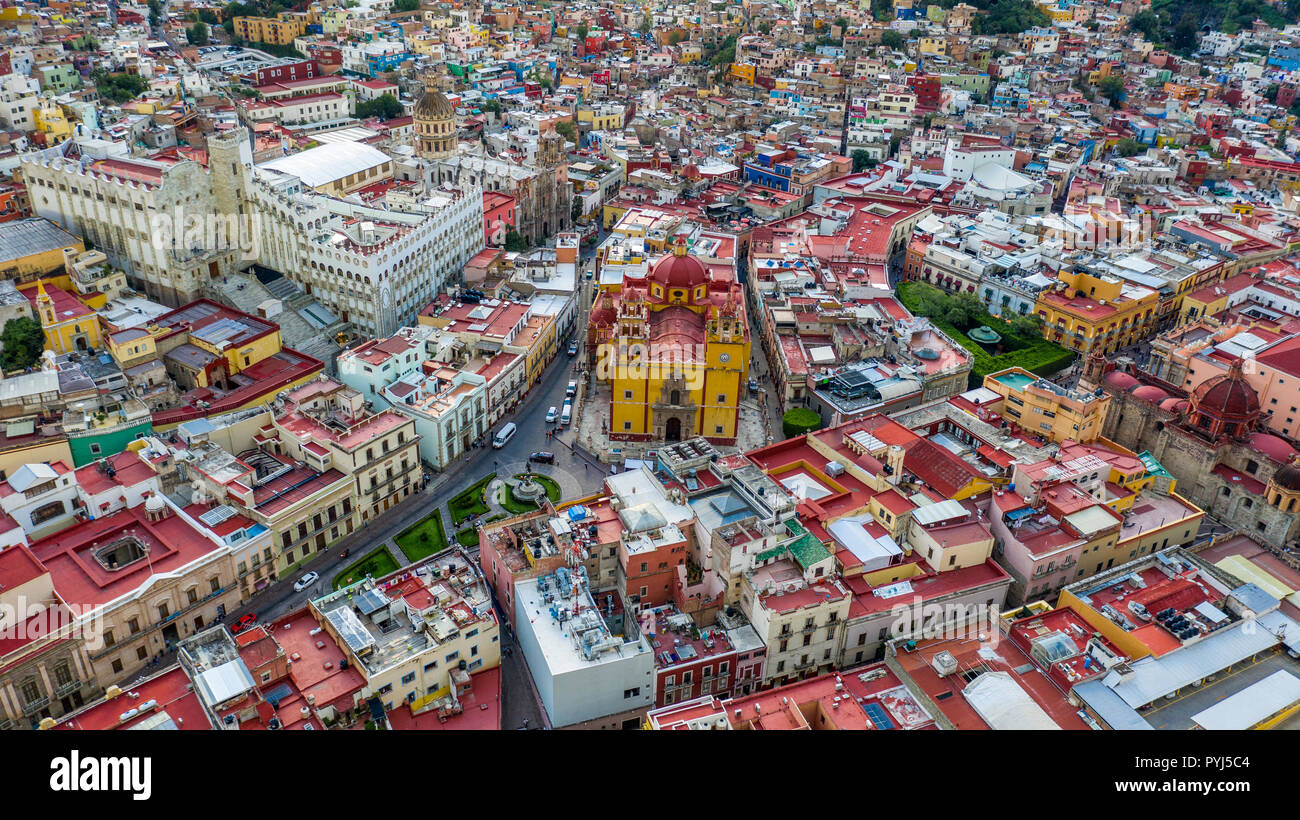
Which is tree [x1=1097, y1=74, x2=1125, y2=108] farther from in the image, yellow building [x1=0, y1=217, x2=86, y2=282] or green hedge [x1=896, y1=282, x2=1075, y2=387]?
yellow building [x1=0, y1=217, x2=86, y2=282]

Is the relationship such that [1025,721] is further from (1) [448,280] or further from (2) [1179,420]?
(1) [448,280]

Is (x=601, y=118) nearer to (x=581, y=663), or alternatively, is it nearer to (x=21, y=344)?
(x=21, y=344)

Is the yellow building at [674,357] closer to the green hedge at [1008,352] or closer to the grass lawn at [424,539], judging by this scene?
the grass lawn at [424,539]

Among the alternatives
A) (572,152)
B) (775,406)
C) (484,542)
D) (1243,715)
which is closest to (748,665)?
(484,542)

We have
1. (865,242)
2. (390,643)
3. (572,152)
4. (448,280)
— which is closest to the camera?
(390,643)

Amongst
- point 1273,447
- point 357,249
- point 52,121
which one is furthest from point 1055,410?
point 52,121

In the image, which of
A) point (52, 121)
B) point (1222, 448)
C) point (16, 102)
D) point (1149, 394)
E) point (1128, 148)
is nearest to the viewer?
point (1222, 448)
